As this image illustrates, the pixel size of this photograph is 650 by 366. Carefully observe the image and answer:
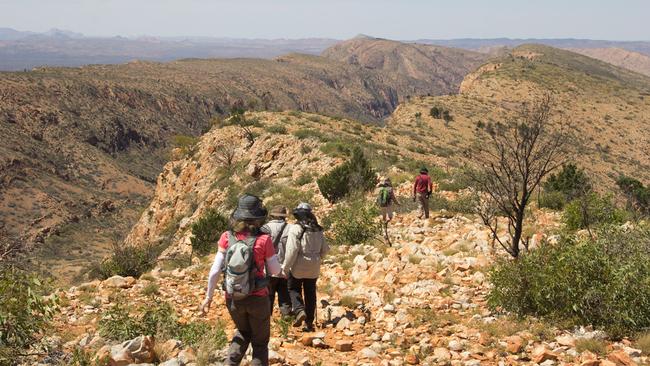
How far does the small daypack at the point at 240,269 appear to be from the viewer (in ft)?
14.7

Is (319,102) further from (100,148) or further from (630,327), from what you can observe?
(630,327)

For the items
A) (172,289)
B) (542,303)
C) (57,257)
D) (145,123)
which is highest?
(542,303)

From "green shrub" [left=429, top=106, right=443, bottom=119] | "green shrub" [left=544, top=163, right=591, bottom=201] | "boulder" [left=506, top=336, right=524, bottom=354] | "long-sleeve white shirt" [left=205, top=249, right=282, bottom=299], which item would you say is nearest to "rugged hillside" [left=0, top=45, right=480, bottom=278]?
"green shrub" [left=429, top=106, right=443, bottom=119]

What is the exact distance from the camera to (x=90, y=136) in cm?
8019

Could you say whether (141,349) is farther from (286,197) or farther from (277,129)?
(277,129)

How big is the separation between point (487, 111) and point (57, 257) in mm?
48347

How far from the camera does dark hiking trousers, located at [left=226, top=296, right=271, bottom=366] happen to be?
4.65 meters

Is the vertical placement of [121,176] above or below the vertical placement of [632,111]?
below

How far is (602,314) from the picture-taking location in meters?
5.70

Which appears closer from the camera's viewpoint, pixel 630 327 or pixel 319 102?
pixel 630 327

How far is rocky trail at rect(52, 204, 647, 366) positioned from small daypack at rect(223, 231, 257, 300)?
3.58 feet

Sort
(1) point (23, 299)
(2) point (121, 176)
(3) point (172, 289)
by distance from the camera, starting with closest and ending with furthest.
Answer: (1) point (23, 299), (3) point (172, 289), (2) point (121, 176)

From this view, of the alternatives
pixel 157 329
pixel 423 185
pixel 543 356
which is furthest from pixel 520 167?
pixel 157 329

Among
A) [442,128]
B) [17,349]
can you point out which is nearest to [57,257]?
[442,128]
